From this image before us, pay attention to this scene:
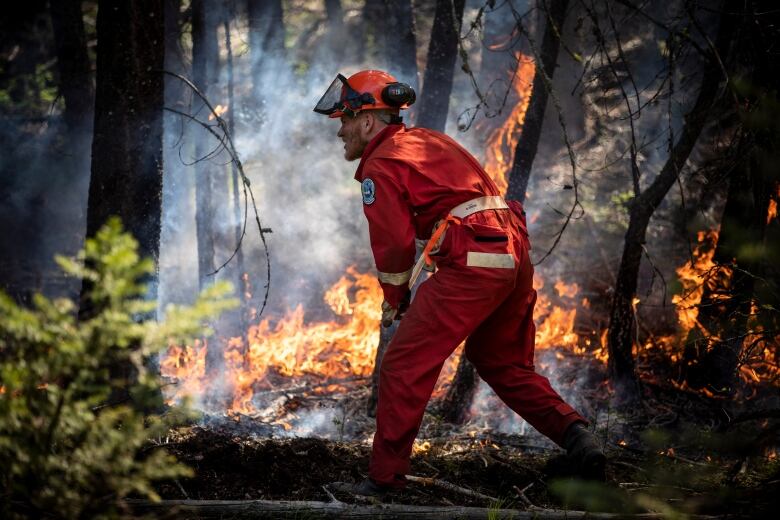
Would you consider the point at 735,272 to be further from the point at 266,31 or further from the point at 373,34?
the point at 373,34

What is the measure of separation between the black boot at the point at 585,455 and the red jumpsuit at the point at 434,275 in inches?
4.0

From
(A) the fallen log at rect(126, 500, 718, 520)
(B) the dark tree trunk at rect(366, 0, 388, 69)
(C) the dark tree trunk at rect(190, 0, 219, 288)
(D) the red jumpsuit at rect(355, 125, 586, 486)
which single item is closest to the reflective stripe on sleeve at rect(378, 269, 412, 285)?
(D) the red jumpsuit at rect(355, 125, 586, 486)

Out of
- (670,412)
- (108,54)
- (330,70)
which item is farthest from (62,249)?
(670,412)

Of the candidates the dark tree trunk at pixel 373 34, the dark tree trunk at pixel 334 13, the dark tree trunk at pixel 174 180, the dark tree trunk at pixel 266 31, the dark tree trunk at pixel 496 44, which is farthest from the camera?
the dark tree trunk at pixel 373 34

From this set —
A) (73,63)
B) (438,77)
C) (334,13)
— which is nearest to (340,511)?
(438,77)

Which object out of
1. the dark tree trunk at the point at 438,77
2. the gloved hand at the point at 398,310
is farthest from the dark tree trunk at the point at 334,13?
the gloved hand at the point at 398,310

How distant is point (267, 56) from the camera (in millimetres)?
11031

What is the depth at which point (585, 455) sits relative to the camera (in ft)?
11.5

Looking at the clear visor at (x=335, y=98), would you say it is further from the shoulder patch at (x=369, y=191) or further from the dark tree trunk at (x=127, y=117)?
the dark tree trunk at (x=127, y=117)

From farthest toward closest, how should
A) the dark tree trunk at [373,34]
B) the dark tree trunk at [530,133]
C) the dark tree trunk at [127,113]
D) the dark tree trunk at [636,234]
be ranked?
the dark tree trunk at [373,34]
the dark tree trunk at [530,133]
the dark tree trunk at [636,234]
the dark tree trunk at [127,113]

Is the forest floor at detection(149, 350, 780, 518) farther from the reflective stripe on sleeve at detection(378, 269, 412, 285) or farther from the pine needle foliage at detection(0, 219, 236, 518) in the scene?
the pine needle foliage at detection(0, 219, 236, 518)

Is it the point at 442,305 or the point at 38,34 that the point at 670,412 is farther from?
the point at 38,34

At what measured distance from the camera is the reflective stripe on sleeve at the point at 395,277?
358cm

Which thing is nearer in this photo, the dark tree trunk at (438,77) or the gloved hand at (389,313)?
the gloved hand at (389,313)
